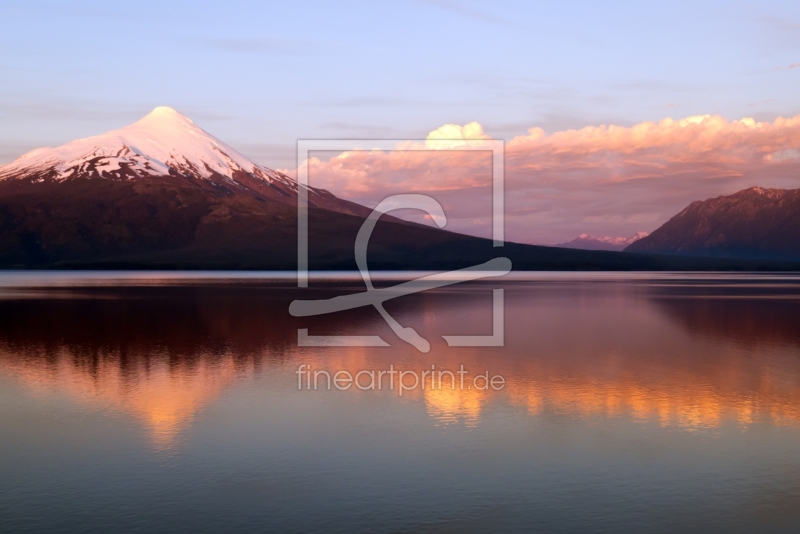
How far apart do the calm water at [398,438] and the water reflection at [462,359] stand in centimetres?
16

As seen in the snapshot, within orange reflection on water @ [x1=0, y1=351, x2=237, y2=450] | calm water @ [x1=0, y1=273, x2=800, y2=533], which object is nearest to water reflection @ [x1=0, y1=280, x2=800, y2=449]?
orange reflection on water @ [x1=0, y1=351, x2=237, y2=450]

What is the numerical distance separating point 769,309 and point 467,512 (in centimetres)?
5633

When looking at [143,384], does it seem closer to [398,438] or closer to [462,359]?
[398,438]

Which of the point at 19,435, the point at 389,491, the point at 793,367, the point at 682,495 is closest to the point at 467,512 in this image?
the point at 389,491

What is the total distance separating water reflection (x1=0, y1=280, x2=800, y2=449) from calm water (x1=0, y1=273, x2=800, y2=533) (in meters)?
0.16

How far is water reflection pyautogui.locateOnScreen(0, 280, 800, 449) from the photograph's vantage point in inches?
931

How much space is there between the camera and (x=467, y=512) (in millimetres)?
14414

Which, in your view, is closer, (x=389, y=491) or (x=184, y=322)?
(x=389, y=491)

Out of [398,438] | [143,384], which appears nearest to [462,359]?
[143,384]

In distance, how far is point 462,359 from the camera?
34219 millimetres

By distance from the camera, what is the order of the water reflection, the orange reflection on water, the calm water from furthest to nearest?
1. the water reflection
2. the orange reflection on water
3. the calm water

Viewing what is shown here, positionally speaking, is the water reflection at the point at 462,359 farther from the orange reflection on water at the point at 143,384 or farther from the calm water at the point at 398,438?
the calm water at the point at 398,438

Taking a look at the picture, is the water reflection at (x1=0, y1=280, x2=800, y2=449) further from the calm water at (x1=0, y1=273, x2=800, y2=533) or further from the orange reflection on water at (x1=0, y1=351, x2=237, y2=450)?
the calm water at (x1=0, y1=273, x2=800, y2=533)

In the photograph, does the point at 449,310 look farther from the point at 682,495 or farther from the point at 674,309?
the point at 682,495
